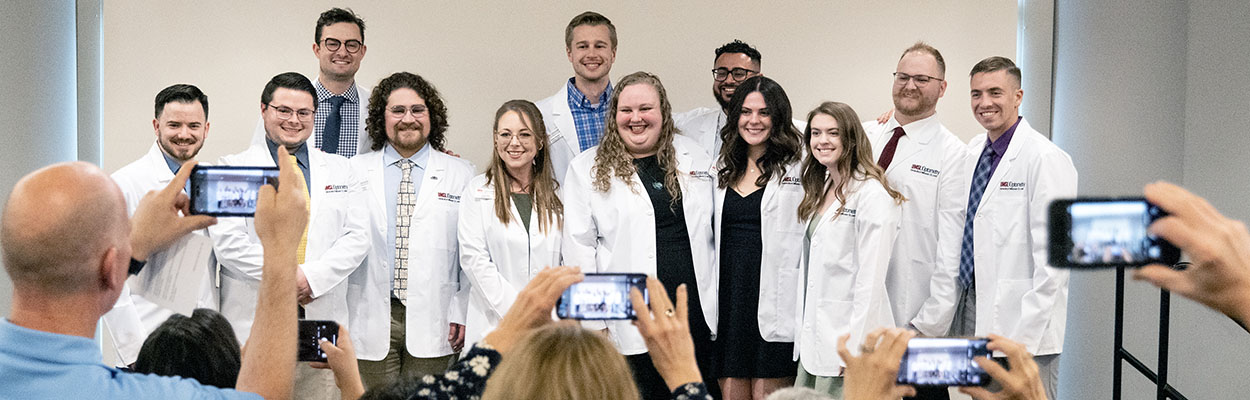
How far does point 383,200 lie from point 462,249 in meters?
0.39

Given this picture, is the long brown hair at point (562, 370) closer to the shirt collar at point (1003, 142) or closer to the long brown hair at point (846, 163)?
the long brown hair at point (846, 163)

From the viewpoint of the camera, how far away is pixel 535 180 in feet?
12.9

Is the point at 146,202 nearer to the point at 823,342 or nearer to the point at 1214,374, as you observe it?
the point at 823,342

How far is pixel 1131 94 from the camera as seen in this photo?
4.53 m

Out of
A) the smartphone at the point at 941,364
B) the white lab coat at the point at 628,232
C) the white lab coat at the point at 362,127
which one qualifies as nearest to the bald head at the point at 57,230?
the smartphone at the point at 941,364

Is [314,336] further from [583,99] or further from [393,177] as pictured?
[583,99]

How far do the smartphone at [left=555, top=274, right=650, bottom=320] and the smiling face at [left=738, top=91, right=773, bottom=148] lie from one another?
168cm

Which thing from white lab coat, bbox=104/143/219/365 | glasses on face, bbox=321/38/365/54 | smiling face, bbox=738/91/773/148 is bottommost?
white lab coat, bbox=104/143/219/365

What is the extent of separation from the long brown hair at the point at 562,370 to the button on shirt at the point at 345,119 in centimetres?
314

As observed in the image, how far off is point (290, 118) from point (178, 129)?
0.39 meters

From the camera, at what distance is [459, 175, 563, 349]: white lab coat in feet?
12.5

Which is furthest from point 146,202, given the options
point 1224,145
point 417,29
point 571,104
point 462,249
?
point 1224,145

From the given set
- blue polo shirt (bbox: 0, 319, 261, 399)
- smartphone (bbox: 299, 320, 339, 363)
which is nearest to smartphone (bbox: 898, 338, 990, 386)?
smartphone (bbox: 299, 320, 339, 363)

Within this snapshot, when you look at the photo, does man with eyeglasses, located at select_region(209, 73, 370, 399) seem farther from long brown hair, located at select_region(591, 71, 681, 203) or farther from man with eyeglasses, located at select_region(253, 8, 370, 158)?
long brown hair, located at select_region(591, 71, 681, 203)
